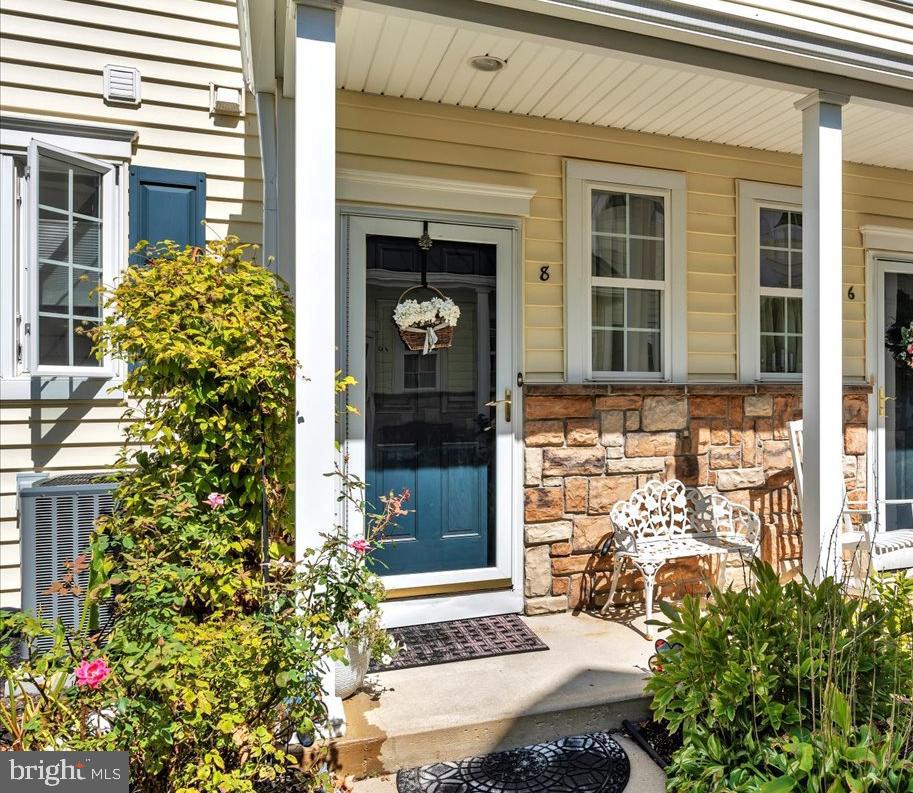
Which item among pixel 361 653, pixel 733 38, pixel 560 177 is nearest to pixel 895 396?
pixel 560 177

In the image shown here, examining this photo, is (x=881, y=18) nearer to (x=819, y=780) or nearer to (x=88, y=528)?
(x=819, y=780)

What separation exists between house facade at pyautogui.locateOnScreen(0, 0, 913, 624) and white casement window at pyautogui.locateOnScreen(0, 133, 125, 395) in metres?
0.03

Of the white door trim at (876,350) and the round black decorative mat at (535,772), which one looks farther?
the white door trim at (876,350)

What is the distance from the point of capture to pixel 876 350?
4.42m

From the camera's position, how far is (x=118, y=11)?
3.01 m

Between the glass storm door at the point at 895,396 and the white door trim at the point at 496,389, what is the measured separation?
277 centimetres

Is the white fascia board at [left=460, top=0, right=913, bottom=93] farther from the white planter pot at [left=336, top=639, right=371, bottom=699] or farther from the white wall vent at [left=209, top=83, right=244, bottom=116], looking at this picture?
the white planter pot at [left=336, top=639, right=371, bottom=699]

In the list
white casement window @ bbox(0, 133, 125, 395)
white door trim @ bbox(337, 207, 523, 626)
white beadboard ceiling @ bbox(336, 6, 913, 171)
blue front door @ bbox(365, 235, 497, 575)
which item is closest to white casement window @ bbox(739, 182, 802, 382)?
white beadboard ceiling @ bbox(336, 6, 913, 171)

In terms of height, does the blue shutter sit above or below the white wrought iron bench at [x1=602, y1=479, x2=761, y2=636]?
above

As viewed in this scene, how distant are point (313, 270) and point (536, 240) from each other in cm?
177

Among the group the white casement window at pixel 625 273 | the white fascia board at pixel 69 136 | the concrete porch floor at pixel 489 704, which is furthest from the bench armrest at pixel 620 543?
the white fascia board at pixel 69 136

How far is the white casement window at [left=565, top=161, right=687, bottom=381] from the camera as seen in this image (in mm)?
3594

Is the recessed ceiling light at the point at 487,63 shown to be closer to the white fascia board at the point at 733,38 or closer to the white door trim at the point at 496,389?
the white fascia board at the point at 733,38

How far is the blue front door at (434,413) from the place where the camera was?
3.30 m
